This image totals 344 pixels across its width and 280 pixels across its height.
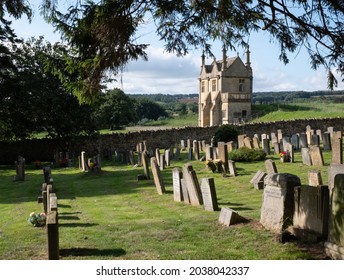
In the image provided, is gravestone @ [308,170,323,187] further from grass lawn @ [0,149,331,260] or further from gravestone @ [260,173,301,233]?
gravestone @ [260,173,301,233]

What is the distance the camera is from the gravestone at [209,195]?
38.7 ft

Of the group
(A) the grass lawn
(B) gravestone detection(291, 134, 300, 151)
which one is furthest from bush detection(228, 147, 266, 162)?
(A) the grass lawn

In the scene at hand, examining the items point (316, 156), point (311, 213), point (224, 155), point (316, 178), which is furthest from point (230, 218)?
point (316, 156)

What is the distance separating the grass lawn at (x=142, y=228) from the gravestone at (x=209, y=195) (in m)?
0.25

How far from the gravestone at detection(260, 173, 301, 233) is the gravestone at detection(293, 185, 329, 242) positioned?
0.38ft

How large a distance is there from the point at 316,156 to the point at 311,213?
38.5ft

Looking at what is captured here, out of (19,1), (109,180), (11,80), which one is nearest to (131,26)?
(19,1)

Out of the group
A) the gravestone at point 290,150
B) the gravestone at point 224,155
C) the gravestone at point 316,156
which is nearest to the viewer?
the gravestone at point 316,156

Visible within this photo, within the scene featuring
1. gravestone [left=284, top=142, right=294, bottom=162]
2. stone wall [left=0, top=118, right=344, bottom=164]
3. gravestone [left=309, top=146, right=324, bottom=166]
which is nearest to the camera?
gravestone [left=309, top=146, right=324, bottom=166]

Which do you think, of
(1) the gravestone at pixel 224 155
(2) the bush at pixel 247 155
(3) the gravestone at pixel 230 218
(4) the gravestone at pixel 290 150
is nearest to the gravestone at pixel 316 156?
(4) the gravestone at pixel 290 150

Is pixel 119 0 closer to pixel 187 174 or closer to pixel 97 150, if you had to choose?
pixel 187 174

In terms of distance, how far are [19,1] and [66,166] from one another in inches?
891

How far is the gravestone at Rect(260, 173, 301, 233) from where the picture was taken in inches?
344

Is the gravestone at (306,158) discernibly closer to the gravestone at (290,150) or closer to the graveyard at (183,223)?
the gravestone at (290,150)
